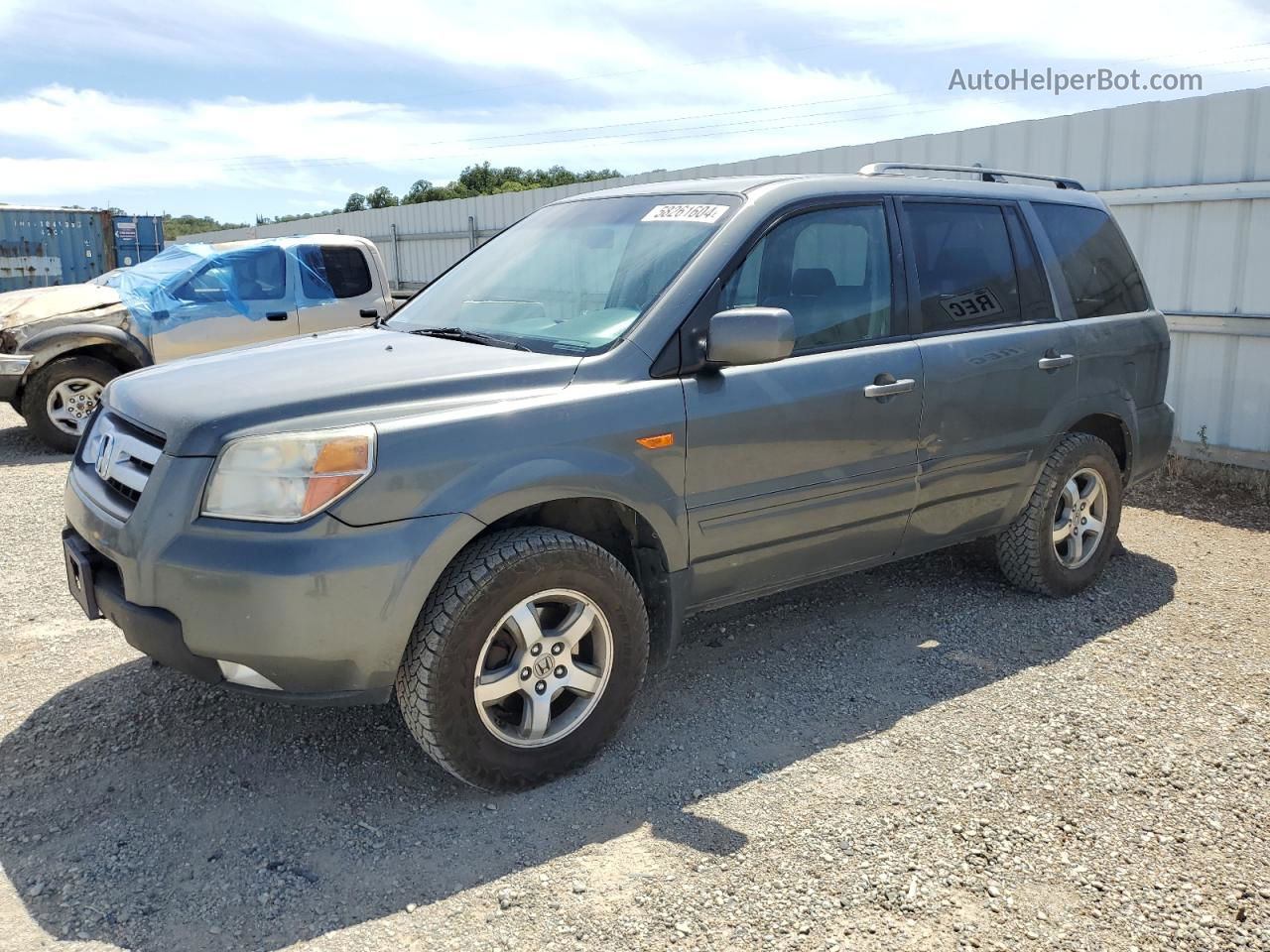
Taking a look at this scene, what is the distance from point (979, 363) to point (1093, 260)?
1.20m

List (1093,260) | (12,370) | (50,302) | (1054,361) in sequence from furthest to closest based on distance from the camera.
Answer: (50,302)
(12,370)
(1093,260)
(1054,361)

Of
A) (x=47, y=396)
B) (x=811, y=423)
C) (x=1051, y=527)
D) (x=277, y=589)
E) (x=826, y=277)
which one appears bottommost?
(x=1051, y=527)

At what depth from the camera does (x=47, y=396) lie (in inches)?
347

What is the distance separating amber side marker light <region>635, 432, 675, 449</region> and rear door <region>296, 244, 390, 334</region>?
23.3 ft

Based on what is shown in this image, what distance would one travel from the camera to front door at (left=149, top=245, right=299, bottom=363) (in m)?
9.40

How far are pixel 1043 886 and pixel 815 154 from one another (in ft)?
26.6

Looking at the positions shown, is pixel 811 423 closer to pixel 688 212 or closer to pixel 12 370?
pixel 688 212

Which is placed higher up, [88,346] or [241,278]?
[241,278]

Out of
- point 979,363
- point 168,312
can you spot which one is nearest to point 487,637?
point 979,363

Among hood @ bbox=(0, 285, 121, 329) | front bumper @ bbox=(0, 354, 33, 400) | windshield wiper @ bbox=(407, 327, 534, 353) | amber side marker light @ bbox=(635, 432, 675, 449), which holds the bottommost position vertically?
front bumper @ bbox=(0, 354, 33, 400)

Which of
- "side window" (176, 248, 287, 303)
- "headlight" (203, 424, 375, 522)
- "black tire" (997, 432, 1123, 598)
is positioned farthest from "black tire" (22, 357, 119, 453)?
"black tire" (997, 432, 1123, 598)

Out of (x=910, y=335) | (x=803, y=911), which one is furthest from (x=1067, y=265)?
(x=803, y=911)

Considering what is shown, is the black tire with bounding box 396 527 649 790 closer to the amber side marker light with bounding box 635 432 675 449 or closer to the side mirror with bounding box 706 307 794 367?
the amber side marker light with bounding box 635 432 675 449

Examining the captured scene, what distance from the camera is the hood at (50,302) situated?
895 cm
